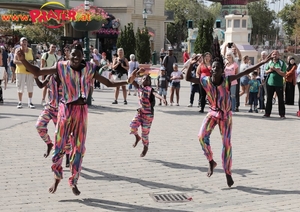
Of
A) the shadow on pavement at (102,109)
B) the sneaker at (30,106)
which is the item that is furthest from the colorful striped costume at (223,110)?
the sneaker at (30,106)

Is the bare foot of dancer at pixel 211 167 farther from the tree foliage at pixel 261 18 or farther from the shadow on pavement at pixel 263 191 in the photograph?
the tree foliage at pixel 261 18

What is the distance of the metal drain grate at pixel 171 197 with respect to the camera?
662cm

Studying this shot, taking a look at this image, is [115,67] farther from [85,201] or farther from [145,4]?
[145,4]

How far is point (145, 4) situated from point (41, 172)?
43.3 m

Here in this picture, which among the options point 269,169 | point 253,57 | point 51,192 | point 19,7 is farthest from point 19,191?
point 19,7

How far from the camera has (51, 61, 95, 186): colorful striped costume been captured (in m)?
6.49

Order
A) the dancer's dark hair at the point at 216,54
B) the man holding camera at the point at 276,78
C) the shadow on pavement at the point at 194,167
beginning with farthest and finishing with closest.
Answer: the man holding camera at the point at 276,78 → the shadow on pavement at the point at 194,167 → the dancer's dark hair at the point at 216,54

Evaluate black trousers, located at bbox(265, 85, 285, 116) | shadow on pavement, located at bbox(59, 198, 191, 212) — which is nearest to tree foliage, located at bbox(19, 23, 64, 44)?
black trousers, located at bbox(265, 85, 285, 116)

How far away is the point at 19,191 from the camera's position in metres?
6.82

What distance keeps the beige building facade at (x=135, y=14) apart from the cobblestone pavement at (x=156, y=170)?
32.7 m

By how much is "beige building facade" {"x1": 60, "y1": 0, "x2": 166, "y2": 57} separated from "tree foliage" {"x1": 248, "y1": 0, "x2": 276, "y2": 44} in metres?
27.6

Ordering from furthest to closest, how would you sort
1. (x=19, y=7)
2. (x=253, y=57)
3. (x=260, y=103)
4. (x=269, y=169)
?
1. (x=19, y=7)
2. (x=253, y=57)
3. (x=260, y=103)
4. (x=269, y=169)

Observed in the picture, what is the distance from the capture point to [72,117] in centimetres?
652

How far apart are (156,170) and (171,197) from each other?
4.76 feet
